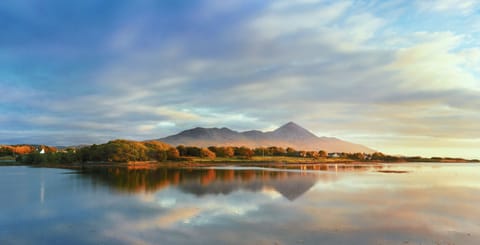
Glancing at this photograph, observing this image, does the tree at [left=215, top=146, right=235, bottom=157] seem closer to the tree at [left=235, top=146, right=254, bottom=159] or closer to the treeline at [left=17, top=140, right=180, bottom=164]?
the tree at [left=235, top=146, right=254, bottom=159]

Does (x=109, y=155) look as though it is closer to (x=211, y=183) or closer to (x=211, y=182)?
(x=211, y=182)

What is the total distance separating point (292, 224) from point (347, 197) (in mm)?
14780

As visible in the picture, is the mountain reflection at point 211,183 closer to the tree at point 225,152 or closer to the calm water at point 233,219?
the calm water at point 233,219

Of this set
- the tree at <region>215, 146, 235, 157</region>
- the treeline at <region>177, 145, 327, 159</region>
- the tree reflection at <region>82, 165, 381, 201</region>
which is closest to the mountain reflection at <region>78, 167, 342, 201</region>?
the tree reflection at <region>82, 165, 381, 201</region>

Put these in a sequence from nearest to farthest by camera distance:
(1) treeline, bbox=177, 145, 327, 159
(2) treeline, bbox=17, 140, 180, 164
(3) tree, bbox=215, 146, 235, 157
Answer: (2) treeline, bbox=17, 140, 180, 164 → (1) treeline, bbox=177, 145, 327, 159 → (3) tree, bbox=215, 146, 235, 157

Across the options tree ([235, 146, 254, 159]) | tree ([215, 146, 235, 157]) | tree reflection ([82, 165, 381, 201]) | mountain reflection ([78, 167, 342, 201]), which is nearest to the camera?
mountain reflection ([78, 167, 342, 201])

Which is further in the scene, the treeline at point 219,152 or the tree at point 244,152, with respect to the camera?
the tree at point 244,152

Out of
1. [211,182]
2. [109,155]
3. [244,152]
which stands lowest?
[211,182]

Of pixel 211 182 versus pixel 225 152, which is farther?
pixel 225 152

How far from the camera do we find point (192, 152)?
150 m

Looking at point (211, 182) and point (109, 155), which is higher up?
point (109, 155)

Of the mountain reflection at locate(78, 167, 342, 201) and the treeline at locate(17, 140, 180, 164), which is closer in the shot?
the mountain reflection at locate(78, 167, 342, 201)

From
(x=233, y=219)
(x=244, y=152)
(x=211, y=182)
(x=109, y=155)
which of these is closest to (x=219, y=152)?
(x=244, y=152)

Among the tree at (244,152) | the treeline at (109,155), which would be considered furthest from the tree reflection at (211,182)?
the tree at (244,152)
